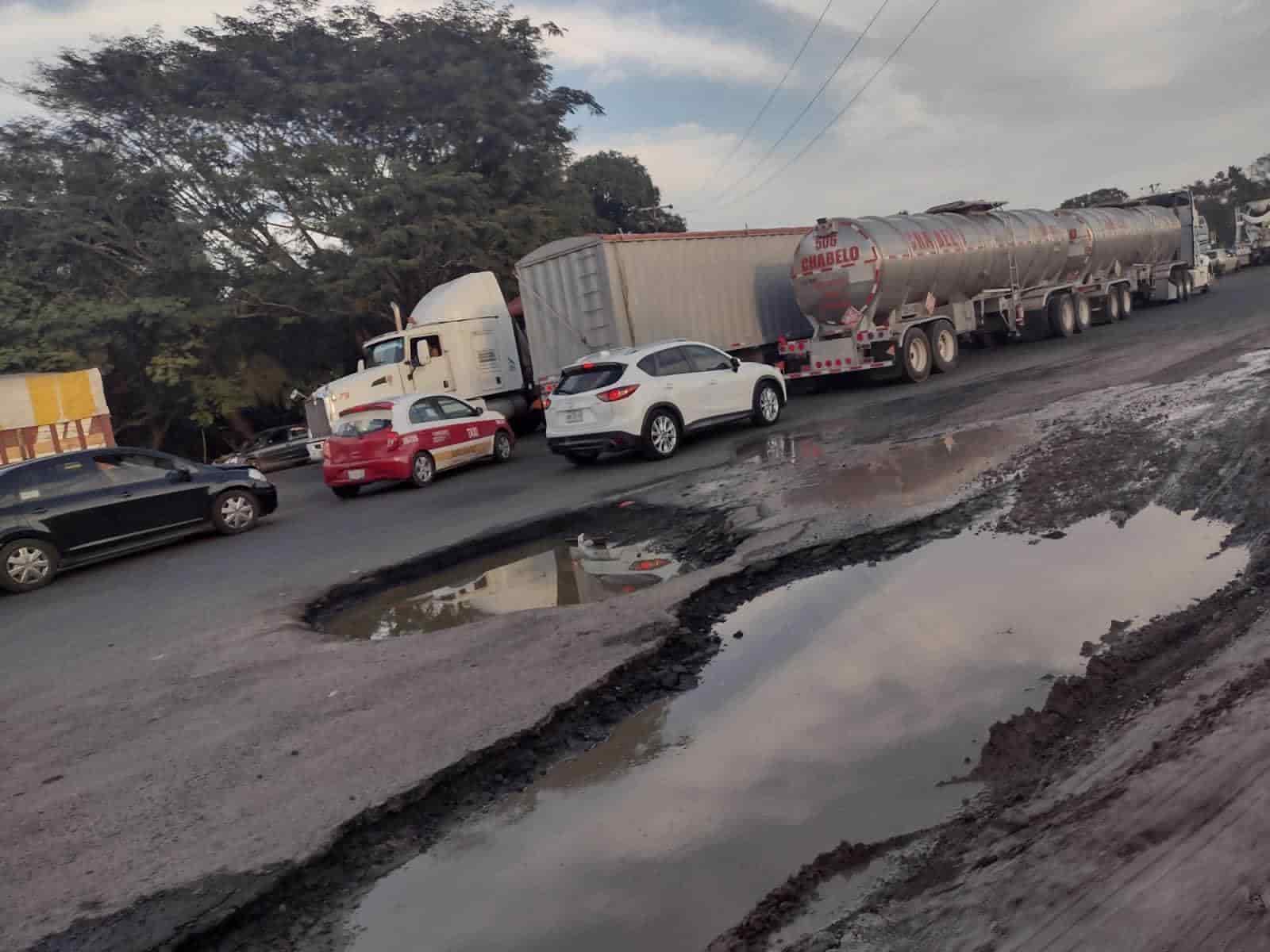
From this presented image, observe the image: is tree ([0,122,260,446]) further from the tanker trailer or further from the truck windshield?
the tanker trailer

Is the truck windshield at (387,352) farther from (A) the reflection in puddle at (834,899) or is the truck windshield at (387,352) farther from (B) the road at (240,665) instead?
(A) the reflection in puddle at (834,899)

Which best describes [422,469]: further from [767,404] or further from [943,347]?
[943,347]

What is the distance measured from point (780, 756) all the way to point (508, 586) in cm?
398

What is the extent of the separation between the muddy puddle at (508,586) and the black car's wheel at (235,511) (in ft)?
16.5

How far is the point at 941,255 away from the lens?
1873cm

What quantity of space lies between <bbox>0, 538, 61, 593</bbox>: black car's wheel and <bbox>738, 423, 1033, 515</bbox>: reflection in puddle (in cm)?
808


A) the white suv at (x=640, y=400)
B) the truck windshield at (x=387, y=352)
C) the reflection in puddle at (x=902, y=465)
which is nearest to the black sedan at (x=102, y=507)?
the white suv at (x=640, y=400)

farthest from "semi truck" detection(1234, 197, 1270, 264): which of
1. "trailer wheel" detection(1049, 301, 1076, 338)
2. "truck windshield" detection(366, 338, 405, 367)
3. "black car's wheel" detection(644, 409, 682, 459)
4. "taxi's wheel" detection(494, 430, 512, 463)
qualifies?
"black car's wheel" detection(644, 409, 682, 459)

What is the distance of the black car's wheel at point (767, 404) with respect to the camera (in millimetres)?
14836

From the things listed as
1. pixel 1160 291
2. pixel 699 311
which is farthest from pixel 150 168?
pixel 1160 291

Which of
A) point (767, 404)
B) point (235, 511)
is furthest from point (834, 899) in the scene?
point (767, 404)

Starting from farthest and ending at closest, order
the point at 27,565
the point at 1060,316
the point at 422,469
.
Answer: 1. the point at 1060,316
2. the point at 422,469
3. the point at 27,565

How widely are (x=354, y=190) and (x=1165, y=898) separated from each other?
28635 millimetres

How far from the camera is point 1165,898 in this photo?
2730mm
